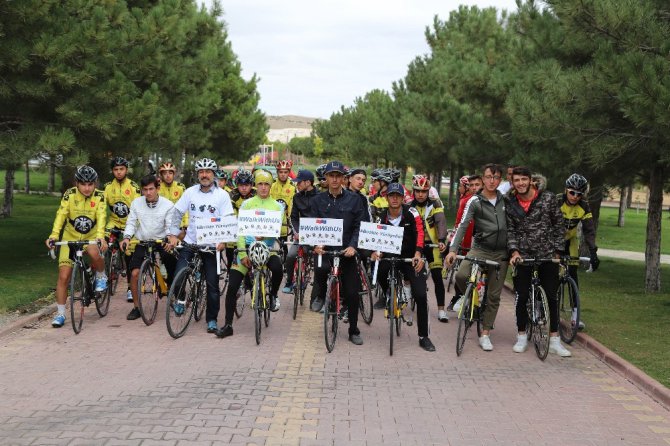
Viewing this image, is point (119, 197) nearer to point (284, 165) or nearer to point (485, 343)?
point (284, 165)

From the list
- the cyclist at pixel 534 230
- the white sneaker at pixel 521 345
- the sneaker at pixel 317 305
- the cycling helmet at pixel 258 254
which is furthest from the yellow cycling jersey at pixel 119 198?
the white sneaker at pixel 521 345

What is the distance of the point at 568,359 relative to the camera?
8.28m

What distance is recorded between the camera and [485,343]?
28.2 ft

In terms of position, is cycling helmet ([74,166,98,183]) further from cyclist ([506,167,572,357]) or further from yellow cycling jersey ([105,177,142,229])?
cyclist ([506,167,572,357])

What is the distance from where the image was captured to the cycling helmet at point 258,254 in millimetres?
8539

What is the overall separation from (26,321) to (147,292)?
148 centimetres

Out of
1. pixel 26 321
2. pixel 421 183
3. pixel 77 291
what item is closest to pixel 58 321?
pixel 26 321

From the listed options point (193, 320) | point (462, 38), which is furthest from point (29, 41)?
point (462, 38)

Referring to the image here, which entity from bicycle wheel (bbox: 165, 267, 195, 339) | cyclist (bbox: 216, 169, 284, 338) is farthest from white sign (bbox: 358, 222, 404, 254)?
bicycle wheel (bbox: 165, 267, 195, 339)

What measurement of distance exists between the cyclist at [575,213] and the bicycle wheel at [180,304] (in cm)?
448

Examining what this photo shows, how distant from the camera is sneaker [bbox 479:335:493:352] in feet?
28.1

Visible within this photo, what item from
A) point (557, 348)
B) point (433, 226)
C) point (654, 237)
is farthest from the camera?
point (654, 237)

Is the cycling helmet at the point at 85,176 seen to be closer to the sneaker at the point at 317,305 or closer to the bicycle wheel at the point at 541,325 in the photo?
the sneaker at the point at 317,305

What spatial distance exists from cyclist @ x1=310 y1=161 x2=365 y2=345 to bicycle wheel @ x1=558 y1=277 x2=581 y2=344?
2530 millimetres
